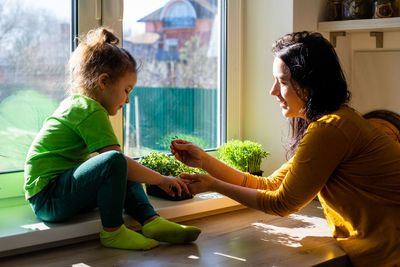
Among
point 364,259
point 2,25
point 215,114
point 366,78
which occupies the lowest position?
point 364,259

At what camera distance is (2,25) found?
1.60 meters

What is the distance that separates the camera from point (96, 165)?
1395 mm

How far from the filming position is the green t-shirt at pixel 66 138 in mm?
1458

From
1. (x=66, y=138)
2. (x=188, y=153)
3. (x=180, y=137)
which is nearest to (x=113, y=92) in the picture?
(x=66, y=138)

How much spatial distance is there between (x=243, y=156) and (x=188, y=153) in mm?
376

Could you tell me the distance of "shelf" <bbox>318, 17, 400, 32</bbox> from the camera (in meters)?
1.96

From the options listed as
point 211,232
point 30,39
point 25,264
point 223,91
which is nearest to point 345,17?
point 223,91

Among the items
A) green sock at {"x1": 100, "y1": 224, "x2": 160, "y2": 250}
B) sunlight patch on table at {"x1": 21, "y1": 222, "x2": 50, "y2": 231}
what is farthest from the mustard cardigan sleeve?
sunlight patch on table at {"x1": 21, "y1": 222, "x2": 50, "y2": 231}

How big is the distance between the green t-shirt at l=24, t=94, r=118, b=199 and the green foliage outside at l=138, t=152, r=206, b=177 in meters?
0.32

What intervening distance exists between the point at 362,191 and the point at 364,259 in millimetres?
189

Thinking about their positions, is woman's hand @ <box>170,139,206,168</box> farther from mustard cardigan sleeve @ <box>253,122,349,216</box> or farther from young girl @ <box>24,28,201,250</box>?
mustard cardigan sleeve @ <box>253,122,349,216</box>

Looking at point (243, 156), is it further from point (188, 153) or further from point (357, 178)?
point (357, 178)

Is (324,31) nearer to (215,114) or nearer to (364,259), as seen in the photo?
(215,114)

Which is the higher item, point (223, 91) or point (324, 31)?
point (324, 31)
